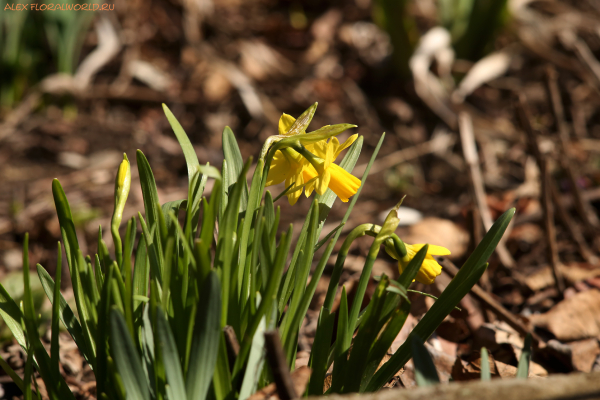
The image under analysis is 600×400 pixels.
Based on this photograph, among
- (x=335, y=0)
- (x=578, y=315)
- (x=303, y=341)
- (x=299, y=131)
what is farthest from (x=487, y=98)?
(x=299, y=131)

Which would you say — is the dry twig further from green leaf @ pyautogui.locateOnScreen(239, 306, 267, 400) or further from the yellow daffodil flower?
green leaf @ pyautogui.locateOnScreen(239, 306, 267, 400)

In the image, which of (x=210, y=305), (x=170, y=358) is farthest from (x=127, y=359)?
(x=210, y=305)

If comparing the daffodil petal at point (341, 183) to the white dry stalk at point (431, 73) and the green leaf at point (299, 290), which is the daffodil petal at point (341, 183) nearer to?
the green leaf at point (299, 290)

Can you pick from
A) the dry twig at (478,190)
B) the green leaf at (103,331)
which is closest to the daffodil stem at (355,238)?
the green leaf at (103,331)

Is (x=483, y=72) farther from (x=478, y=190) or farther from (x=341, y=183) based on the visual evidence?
(x=341, y=183)

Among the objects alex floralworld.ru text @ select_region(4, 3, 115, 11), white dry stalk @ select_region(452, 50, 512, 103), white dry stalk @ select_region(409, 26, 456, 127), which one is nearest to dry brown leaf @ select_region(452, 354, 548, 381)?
white dry stalk @ select_region(409, 26, 456, 127)
